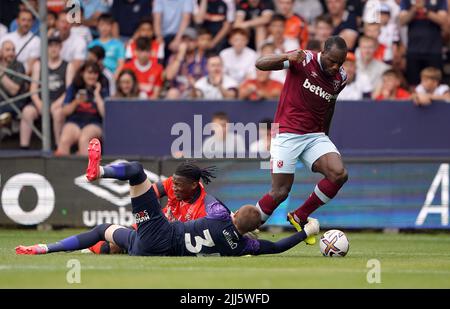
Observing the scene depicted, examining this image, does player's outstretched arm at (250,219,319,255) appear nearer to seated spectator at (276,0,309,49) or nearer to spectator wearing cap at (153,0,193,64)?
seated spectator at (276,0,309,49)

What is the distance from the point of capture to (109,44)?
19281 millimetres

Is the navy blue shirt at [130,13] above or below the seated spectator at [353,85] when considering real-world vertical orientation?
above

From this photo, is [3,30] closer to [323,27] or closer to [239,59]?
[239,59]

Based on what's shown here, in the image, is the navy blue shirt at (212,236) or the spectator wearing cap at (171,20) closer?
the navy blue shirt at (212,236)

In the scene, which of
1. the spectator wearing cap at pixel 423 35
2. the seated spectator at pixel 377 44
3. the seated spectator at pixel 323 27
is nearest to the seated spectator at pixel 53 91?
the seated spectator at pixel 323 27

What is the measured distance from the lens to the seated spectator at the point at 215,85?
60.3 ft

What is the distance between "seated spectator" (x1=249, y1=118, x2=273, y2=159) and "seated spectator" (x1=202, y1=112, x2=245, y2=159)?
0.19 meters

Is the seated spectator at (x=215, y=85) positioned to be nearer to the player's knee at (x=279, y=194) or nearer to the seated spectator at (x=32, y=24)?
the seated spectator at (x=32, y=24)

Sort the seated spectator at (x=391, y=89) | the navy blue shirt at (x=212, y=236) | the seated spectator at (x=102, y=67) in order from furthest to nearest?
the seated spectator at (x=102, y=67) → the seated spectator at (x=391, y=89) → the navy blue shirt at (x=212, y=236)

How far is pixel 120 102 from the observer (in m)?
18.0

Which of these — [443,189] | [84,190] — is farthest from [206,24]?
[443,189]

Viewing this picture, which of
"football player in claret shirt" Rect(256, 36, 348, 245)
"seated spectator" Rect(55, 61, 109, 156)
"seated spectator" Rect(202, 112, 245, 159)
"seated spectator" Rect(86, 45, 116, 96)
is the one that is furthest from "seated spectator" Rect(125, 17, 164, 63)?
"football player in claret shirt" Rect(256, 36, 348, 245)

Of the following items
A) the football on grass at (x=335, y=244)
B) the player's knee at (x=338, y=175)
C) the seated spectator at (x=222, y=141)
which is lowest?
the football on grass at (x=335, y=244)

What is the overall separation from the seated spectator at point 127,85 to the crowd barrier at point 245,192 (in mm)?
1633
